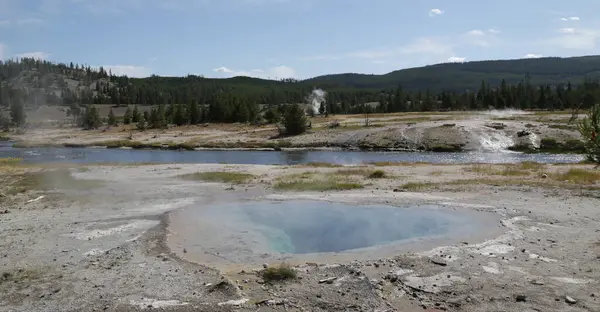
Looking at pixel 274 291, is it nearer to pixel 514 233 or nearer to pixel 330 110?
pixel 514 233

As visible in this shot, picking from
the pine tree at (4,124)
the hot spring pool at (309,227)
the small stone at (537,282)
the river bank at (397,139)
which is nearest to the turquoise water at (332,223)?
the hot spring pool at (309,227)

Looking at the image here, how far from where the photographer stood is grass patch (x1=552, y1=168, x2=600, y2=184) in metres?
27.6

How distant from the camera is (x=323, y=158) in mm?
56688

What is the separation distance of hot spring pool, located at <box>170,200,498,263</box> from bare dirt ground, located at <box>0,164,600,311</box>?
82cm

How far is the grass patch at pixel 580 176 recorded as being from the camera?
27.6m

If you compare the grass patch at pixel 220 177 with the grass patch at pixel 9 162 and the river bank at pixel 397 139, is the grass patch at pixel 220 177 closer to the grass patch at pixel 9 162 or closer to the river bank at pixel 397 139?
the grass patch at pixel 9 162

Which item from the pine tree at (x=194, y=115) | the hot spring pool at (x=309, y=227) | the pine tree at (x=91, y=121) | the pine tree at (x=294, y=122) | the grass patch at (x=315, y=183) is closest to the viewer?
the hot spring pool at (x=309, y=227)

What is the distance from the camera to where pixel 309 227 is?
57.4 ft

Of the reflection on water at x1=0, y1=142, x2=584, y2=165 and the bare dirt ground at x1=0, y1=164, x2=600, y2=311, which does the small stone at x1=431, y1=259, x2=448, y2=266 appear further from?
the reflection on water at x1=0, y1=142, x2=584, y2=165

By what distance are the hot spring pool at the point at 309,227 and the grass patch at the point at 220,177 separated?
27.6ft

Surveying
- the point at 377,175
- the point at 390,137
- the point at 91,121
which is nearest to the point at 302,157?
the point at 390,137

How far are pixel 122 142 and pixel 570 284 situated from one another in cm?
7706

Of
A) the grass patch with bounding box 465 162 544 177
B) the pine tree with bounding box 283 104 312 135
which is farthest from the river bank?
the grass patch with bounding box 465 162 544 177

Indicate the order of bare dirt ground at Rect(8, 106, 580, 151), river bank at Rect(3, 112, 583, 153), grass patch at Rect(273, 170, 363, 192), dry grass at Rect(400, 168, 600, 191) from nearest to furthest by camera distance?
dry grass at Rect(400, 168, 600, 191) < grass patch at Rect(273, 170, 363, 192) < river bank at Rect(3, 112, 583, 153) < bare dirt ground at Rect(8, 106, 580, 151)
